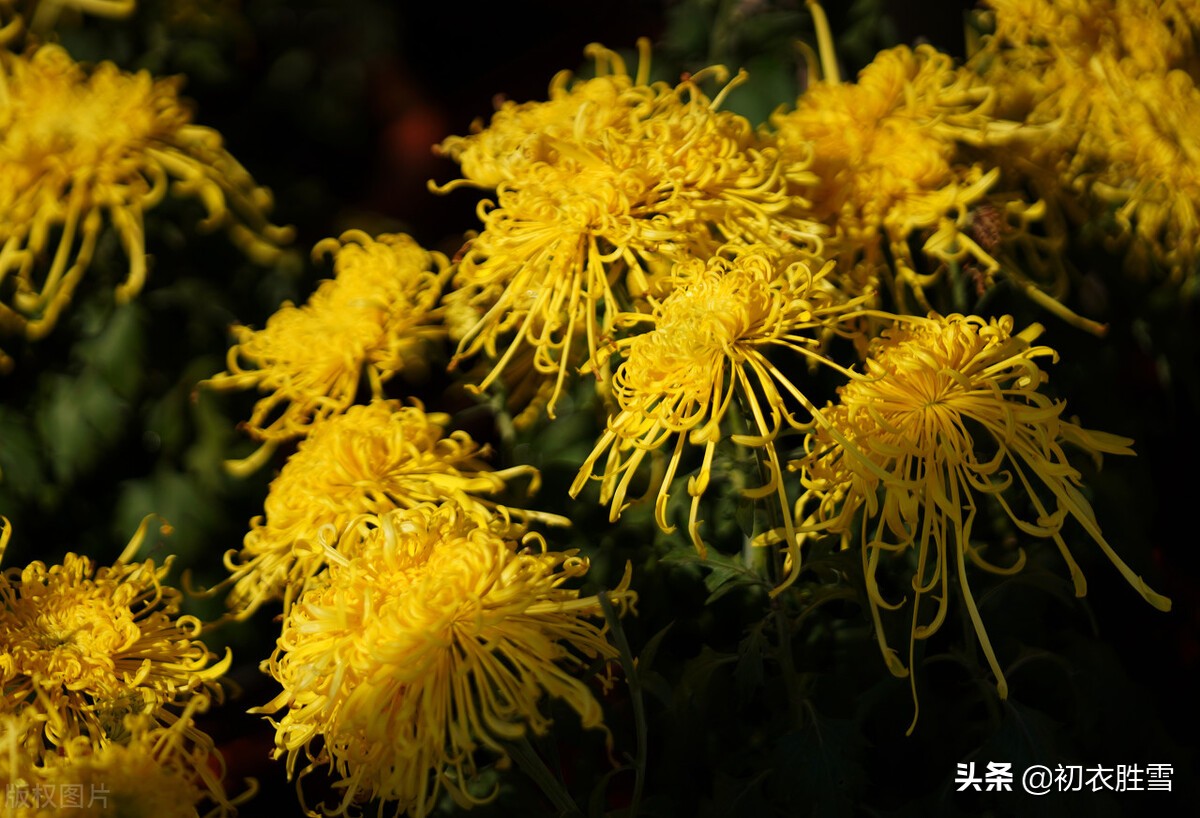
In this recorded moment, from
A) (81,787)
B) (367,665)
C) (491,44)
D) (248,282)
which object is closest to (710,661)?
(367,665)

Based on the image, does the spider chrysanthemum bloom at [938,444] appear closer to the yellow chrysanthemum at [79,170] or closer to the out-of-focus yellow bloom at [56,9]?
the yellow chrysanthemum at [79,170]

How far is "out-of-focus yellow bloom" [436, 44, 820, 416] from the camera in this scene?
600 mm

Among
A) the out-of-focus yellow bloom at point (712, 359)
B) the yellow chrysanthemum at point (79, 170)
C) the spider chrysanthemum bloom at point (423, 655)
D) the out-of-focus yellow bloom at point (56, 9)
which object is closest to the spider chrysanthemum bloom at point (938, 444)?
the out-of-focus yellow bloom at point (712, 359)

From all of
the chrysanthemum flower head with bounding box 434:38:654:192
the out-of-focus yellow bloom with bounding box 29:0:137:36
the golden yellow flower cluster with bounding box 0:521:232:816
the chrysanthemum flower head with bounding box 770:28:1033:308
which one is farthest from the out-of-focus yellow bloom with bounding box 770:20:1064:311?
the out-of-focus yellow bloom with bounding box 29:0:137:36

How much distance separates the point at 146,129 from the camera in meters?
0.83

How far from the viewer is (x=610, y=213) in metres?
0.61

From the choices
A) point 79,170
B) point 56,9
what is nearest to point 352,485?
point 79,170

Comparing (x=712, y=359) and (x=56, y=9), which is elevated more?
(x=56, y=9)

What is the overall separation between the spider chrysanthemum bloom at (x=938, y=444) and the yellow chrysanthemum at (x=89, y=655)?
1.19ft

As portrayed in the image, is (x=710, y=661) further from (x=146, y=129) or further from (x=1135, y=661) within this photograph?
(x=146, y=129)

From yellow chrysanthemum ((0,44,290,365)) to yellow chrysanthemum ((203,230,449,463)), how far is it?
0.52 ft

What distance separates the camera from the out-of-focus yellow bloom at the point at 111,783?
429mm

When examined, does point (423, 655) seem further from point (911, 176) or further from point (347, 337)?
point (911, 176)

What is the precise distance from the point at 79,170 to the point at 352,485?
1.28 feet
